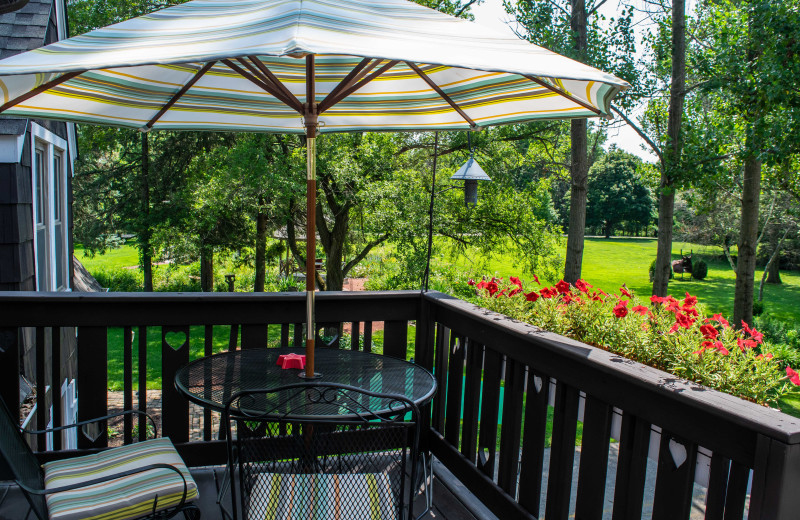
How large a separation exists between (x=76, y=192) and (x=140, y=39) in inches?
705

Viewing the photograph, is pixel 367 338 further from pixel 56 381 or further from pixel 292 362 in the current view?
pixel 56 381

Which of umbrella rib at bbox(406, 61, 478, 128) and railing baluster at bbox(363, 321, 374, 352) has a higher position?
umbrella rib at bbox(406, 61, 478, 128)

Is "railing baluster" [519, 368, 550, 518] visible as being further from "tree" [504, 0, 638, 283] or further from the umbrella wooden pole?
"tree" [504, 0, 638, 283]

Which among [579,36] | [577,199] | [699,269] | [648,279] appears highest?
[579,36]

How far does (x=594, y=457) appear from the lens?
187 cm

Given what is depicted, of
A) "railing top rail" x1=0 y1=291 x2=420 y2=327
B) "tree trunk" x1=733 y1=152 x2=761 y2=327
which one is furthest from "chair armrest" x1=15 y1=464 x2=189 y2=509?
"tree trunk" x1=733 y1=152 x2=761 y2=327

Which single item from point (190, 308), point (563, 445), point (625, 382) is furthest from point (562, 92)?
point (190, 308)

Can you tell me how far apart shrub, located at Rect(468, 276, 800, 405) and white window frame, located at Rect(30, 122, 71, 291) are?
4.55m

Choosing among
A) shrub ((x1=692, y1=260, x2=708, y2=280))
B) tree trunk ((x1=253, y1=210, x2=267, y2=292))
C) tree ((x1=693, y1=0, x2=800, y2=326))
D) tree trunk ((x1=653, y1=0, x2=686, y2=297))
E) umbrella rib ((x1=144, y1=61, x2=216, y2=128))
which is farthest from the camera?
Answer: shrub ((x1=692, y1=260, x2=708, y2=280))

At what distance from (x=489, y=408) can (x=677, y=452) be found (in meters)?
0.99

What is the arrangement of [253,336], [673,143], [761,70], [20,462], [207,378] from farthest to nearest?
[673,143] → [761,70] → [253,336] → [207,378] → [20,462]

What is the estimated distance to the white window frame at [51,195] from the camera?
542cm

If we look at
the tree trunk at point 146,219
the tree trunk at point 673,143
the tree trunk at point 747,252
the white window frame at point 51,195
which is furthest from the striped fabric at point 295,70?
the tree trunk at point 146,219

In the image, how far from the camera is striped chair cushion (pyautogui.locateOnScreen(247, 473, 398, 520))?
1646 mm
